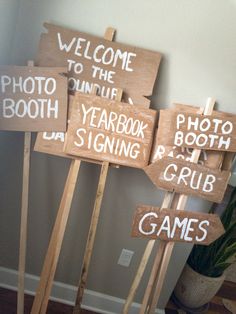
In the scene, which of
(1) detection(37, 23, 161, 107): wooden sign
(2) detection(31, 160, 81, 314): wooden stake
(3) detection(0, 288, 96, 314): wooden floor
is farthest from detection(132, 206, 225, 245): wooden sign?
(3) detection(0, 288, 96, 314): wooden floor

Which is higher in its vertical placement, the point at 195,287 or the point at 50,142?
the point at 50,142

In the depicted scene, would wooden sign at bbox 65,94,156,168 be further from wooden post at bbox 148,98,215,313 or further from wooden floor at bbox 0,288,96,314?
wooden floor at bbox 0,288,96,314

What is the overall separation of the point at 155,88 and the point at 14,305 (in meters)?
1.33

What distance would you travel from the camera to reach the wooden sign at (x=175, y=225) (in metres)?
1.08

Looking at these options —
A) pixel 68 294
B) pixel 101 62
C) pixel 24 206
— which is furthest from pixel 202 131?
pixel 68 294

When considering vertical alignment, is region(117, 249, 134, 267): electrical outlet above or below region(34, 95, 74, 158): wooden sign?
below

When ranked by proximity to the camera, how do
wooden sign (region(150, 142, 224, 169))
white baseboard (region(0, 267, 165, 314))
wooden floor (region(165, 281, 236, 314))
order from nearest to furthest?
wooden sign (region(150, 142, 224, 169)) < white baseboard (region(0, 267, 165, 314)) < wooden floor (region(165, 281, 236, 314))

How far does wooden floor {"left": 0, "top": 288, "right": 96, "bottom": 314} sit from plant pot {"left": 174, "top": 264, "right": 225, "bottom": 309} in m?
0.58

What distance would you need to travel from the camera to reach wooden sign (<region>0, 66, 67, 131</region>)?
1.08 metres

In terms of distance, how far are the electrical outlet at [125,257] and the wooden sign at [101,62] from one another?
2.57ft

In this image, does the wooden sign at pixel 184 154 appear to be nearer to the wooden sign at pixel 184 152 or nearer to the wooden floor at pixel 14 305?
the wooden sign at pixel 184 152

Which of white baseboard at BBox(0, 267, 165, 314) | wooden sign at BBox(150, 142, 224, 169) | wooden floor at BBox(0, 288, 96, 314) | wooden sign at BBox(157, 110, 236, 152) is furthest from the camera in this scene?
white baseboard at BBox(0, 267, 165, 314)

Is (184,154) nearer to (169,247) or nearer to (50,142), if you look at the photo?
(169,247)

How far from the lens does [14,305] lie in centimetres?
149
